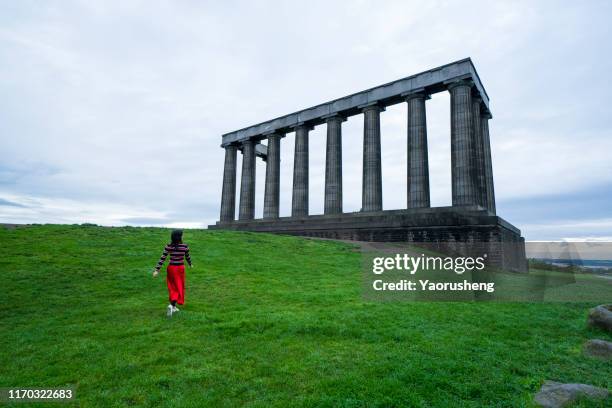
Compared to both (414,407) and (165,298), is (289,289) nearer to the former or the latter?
(165,298)

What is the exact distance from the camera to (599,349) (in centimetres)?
879

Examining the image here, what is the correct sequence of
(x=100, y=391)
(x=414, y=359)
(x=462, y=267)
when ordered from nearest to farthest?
(x=100, y=391) < (x=414, y=359) < (x=462, y=267)

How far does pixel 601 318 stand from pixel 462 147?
28253mm

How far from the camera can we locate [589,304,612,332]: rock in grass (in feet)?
35.7

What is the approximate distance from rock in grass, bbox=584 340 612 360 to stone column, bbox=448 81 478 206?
28099 mm

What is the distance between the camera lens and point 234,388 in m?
6.98

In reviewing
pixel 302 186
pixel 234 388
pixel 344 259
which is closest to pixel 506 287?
pixel 344 259

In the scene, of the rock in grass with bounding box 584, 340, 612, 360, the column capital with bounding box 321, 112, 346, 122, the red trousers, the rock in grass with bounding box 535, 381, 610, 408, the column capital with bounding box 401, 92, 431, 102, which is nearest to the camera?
the rock in grass with bounding box 535, 381, 610, 408

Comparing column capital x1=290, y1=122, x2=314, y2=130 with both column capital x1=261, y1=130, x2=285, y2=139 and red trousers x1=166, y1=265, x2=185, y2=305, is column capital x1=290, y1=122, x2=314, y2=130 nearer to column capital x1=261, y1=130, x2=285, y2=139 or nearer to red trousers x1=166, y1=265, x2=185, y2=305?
column capital x1=261, y1=130, x2=285, y2=139

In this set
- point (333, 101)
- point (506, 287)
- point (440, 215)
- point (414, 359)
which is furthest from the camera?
point (333, 101)

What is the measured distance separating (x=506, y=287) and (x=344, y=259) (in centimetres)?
1009

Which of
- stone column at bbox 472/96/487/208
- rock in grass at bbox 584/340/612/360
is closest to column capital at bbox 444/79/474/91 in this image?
stone column at bbox 472/96/487/208

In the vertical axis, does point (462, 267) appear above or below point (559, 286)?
above

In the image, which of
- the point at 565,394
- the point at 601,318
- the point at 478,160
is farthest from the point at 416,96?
the point at 565,394
